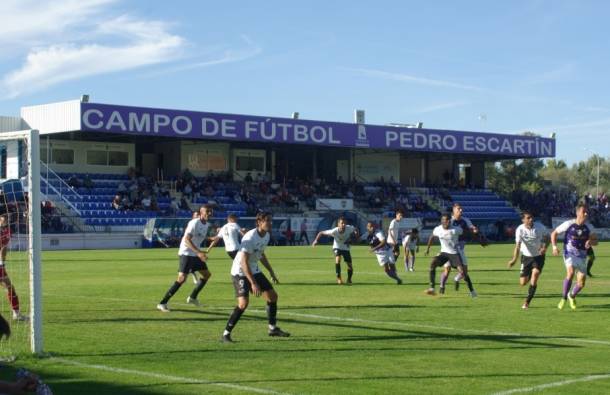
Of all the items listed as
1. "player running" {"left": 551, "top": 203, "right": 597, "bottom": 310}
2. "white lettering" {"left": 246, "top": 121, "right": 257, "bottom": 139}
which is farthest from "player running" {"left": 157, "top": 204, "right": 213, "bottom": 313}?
"white lettering" {"left": 246, "top": 121, "right": 257, "bottom": 139}

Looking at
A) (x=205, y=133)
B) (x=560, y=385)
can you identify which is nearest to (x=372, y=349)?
(x=560, y=385)

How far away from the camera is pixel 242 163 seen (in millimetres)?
68562

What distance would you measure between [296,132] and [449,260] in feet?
140

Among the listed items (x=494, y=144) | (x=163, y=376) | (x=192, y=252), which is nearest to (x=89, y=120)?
(x=494, y=144)

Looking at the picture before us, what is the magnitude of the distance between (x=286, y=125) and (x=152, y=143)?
10.1m

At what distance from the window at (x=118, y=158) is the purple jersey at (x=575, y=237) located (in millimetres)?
47950

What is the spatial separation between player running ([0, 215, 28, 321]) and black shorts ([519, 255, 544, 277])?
32.9ft

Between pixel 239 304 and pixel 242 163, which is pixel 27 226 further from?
pixel 242 163

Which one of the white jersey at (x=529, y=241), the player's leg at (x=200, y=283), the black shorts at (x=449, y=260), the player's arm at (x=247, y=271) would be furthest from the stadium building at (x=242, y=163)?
the player's arm at (x=247, y=271)

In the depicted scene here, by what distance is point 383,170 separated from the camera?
75625 mm

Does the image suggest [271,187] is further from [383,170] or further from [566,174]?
[566,174]

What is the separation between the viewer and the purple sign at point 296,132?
55.5 metres

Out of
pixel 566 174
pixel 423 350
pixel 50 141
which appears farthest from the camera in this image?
pixel 566 174

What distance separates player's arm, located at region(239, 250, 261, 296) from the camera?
1353 centimetres
